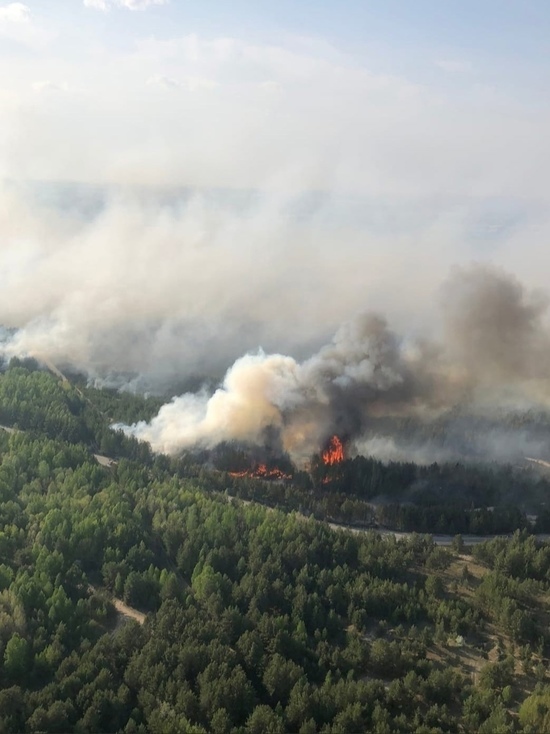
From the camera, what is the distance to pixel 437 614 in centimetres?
4381

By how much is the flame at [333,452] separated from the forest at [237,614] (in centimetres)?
1053

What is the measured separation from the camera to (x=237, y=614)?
40.0 meters

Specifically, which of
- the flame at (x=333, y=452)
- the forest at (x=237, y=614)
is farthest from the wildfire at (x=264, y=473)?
the forest at (x=237, y=614)

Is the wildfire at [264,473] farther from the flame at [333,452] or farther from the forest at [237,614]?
the forest at [237,614]

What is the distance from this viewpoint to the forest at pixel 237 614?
33125 millimetres

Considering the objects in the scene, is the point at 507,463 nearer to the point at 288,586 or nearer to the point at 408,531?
the point at 408,531

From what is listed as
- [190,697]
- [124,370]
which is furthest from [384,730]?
[124,370]

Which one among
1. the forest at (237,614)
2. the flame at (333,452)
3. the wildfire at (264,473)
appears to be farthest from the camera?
the flame at (333,452)

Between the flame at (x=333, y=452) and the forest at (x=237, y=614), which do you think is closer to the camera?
the forest at (x=237, y=614)

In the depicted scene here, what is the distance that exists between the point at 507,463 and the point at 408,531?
24305mm

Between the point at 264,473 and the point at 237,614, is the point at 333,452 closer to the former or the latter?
the point at 264,473

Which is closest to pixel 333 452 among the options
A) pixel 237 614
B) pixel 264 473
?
pixel 264 473

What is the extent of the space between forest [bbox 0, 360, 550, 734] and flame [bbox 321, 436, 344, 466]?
10.5 meters

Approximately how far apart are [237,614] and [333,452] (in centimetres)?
3755
